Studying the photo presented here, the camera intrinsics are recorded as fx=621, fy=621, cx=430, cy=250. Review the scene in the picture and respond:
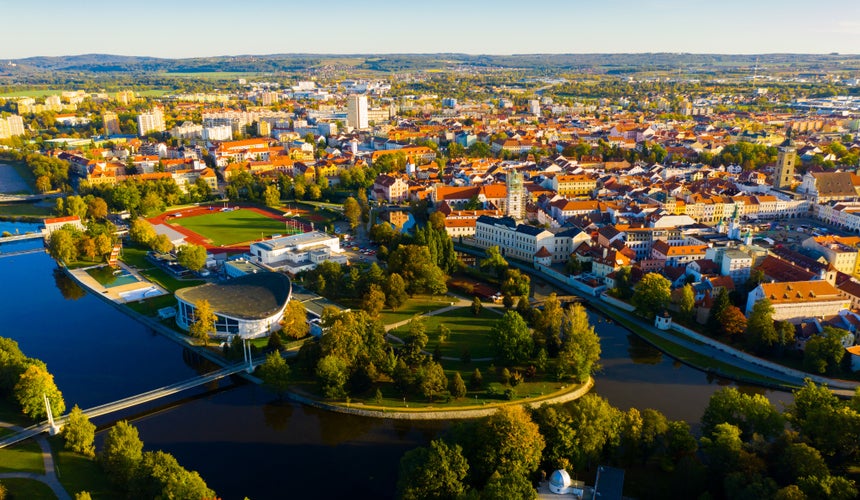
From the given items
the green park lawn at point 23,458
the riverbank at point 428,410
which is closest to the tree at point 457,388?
the riverbank at point 428,410

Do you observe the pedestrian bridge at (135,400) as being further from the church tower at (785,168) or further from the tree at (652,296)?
the church tower at (785,168)

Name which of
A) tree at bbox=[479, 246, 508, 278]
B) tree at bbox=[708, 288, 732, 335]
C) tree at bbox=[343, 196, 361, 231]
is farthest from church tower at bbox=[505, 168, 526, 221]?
tree at bbox=[708, 288, 732, 335]

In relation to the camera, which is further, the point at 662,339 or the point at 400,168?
the point at 400,168

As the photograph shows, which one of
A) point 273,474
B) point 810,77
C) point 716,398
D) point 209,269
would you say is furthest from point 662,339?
point 810,77

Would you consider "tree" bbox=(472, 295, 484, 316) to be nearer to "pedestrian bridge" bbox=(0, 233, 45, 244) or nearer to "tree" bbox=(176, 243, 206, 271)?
"tree" bbox=(176, 243, 206, 271)

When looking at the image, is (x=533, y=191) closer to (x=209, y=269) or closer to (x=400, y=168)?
(x=400, y=168)

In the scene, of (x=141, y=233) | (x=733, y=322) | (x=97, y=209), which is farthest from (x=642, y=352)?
(x=97, y=209)
